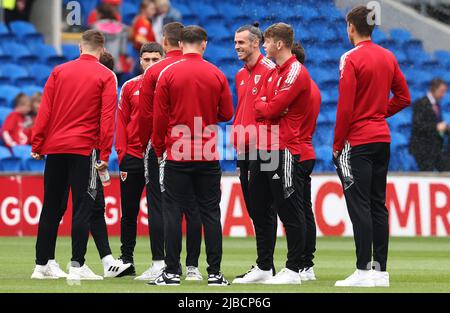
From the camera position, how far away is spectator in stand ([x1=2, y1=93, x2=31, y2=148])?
19188 millimetres

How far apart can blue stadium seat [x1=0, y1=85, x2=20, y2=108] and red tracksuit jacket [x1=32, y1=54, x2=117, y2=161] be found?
31.8ft

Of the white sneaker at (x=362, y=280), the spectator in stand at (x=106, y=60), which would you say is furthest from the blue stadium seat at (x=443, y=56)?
the white sneaker at (x=362, y=280)

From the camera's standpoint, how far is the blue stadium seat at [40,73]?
2181 centimetres

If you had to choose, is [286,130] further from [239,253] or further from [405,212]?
[405,212]

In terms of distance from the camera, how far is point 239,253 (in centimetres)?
1520

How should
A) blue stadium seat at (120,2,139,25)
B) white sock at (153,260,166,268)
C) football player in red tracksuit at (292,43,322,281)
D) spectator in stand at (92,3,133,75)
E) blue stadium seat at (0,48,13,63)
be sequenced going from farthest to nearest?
1. blue stadium seat at (120,2,139,25)
2. blue stadium seat at (0,48,13,63)
3. spectator in stand at (92,3,133,75)
4. white sock at (153,260,166,268)
5. football player in red tracksuit at (292,43,322,281)

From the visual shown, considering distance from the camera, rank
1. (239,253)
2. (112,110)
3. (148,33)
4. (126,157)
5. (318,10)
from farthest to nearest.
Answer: (318,10) < (148,33) < (239,253) < (126,157) < (112,110)

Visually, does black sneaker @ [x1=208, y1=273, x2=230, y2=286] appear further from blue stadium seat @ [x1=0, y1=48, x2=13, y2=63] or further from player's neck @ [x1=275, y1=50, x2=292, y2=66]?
blue stadium seat @ [x1=0, y1=48, x2=13, y2=63]

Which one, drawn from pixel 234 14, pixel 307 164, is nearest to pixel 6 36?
pixel 234 14

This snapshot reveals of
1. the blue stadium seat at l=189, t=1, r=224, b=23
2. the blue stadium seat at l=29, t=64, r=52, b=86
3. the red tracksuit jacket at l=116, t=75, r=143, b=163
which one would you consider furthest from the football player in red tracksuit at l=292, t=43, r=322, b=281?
the blue stadium seat at l=189, t=1, r=224, b=23

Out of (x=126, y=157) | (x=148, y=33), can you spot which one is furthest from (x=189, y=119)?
Answer: (x=148, y=33)

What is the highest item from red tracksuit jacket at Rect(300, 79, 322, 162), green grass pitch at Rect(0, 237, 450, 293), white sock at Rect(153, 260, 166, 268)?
red tracksuit jacket at Rect(300, 79, 322, 162)

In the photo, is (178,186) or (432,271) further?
(432,271)
